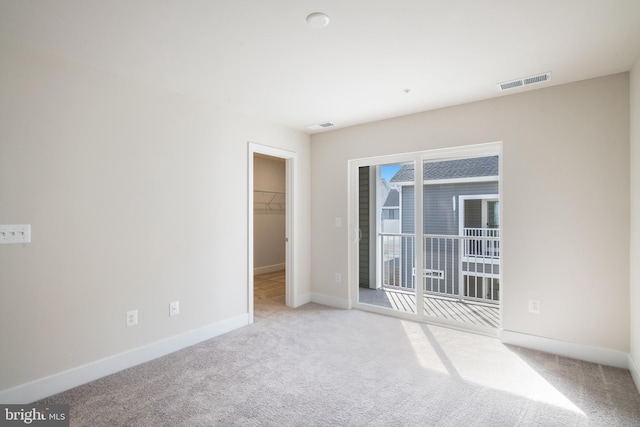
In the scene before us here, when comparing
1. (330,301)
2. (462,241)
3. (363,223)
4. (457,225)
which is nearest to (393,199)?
(363,223)

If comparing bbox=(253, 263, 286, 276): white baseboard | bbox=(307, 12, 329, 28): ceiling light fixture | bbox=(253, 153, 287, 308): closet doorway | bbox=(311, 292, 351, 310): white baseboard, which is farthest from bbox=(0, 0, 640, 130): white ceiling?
bbox=(253, 263, 286, 276): white baseboard

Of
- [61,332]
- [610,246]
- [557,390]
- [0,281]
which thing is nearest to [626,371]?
[557,390]

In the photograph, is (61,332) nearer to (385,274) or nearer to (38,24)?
(38,24)

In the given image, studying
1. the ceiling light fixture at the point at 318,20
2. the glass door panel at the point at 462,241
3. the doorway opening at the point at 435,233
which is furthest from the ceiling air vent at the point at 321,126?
the ceiling light fixture at the point at 318,20

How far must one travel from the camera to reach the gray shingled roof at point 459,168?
348 centimetres

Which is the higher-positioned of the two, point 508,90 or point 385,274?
point 508,90

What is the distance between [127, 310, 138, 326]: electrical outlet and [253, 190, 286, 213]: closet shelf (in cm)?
414

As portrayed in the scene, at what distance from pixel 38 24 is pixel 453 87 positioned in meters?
3.17

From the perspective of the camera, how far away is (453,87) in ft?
9.84

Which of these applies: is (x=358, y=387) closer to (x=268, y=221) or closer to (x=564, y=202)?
(x=564, y=202)

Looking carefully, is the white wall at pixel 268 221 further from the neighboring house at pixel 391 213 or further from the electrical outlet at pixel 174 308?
the electrical outlet at pixel 174 308

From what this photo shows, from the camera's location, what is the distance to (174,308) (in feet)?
10.2

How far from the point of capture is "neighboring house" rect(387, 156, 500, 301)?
3.54 meters

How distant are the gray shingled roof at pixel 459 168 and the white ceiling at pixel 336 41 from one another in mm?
732
